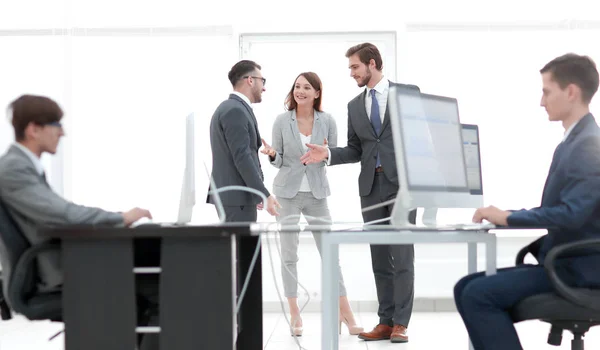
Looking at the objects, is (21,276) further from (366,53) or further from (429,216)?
(366,53)

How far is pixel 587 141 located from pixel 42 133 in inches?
70.5

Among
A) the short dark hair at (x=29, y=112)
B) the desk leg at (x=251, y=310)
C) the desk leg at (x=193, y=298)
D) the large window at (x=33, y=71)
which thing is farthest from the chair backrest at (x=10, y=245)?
the large window at (x=33, y=71)

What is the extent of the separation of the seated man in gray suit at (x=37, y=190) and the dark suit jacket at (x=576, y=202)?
1289 mm

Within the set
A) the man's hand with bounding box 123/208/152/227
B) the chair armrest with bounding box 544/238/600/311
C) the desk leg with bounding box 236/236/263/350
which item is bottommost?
the desk leg with bounding box 236/236/263/350

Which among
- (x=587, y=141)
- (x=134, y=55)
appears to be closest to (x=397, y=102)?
(x=587, y=141)

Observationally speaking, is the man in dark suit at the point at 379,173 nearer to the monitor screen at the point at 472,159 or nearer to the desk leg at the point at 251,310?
the monitor screen at the point at 472,159

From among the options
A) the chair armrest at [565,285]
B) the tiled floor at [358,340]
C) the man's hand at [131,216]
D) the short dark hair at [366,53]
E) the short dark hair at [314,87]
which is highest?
the short dark hair at [366,53]

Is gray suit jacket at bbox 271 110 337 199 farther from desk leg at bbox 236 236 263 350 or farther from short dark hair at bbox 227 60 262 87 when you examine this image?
desk leg at bbox 236 236 263 350

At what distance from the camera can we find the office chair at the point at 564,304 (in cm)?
229

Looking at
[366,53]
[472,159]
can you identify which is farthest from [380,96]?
[472,159]

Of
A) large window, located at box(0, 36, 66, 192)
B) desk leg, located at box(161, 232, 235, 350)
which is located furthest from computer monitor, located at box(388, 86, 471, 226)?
large window, located at box(0, 36, 66, 192)

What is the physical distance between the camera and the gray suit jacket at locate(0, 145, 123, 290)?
7.38 feet

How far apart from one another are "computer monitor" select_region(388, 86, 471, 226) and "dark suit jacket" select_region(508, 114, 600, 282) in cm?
31

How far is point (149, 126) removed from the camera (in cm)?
564
